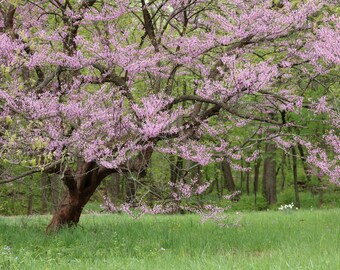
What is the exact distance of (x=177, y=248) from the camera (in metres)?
6.81

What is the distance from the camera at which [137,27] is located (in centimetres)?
980

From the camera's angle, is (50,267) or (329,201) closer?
(50,267)

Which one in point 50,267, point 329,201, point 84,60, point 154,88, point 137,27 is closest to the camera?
point 50,267

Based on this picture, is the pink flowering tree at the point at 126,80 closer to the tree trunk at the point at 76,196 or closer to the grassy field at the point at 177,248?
the tree trunk at the point at 76,196

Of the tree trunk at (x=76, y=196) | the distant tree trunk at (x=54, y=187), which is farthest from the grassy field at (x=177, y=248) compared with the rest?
the distant tree trunk at (x=54, y=187)

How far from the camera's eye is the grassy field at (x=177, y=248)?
5.11m

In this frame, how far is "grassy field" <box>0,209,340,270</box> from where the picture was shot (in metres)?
5.11

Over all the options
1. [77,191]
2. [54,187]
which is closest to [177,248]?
[77,191]

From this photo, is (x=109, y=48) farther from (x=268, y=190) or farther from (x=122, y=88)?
(x=268, y=190)

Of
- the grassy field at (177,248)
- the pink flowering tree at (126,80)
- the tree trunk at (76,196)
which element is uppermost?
the pink flowering tree at (126,80)

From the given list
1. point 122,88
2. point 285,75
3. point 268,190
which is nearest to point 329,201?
point 268,190

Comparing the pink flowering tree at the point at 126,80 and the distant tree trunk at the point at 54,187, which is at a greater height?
the pink flowering tree at the point at 126,80

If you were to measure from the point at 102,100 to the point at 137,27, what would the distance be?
265 centimetres

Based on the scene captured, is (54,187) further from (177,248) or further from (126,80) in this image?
(177,248)
